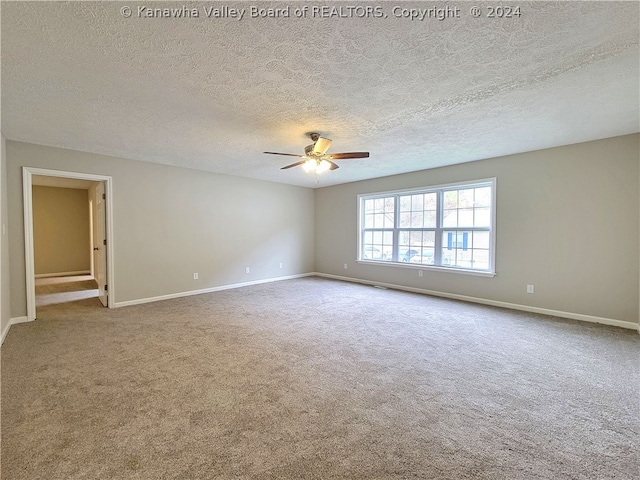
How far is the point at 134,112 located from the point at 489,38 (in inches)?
119

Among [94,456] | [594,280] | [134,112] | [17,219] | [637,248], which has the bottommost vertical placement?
[94,456]

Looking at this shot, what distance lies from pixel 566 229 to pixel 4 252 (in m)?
7.12

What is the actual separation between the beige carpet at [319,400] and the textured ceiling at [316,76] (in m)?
2.35

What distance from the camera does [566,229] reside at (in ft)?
12.7

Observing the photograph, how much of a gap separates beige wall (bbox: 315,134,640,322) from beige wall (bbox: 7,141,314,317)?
3648 millimetres

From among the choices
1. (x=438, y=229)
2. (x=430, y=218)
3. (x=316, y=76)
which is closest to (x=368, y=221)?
(x=430, y=218)

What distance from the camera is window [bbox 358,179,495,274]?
4.72 m

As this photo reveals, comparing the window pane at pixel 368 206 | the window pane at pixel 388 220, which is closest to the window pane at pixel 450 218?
the window pane at pixel 388 220

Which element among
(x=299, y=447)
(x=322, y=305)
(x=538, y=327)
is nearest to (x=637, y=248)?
(x=538, y=327)

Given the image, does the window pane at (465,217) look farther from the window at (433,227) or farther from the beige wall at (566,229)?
the beige wall at (566,229)

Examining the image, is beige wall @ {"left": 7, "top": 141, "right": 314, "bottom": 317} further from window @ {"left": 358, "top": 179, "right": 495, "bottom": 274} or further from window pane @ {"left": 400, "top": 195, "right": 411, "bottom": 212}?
window pane @ {"left": 400, "top": 195, "right": 411, "bottom": 212}

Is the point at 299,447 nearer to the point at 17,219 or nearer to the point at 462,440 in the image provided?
the point at 462,440

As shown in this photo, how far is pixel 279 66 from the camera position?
6.50 ft

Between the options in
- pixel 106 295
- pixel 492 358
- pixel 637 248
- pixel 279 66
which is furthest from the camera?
pixel 106 295
